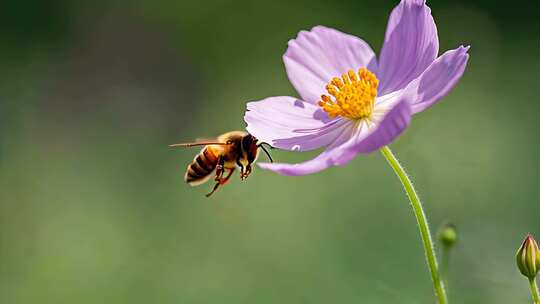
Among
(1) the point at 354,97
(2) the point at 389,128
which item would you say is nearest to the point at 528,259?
(2) the point at 389,128

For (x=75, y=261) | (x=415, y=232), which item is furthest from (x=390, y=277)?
(x=75, y=261)

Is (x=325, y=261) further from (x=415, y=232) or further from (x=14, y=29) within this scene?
(x=14, y=29)

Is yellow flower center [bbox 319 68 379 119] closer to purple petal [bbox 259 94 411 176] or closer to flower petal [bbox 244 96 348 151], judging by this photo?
flower petal [bbox 244 96 348 151]

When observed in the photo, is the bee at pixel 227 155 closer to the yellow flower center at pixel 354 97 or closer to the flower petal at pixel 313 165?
the yellow flower center at pixel 354 97

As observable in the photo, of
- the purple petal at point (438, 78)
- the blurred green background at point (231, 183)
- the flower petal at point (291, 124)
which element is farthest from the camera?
the blurred green background at point (231, 183)

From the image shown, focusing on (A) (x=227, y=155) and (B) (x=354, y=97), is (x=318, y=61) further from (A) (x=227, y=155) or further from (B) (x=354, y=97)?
(A) (x=227, y=155)

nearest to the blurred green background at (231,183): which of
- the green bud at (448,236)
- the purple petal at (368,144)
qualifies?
the green bud at (448,236)
